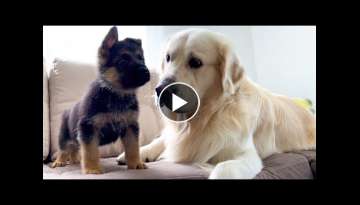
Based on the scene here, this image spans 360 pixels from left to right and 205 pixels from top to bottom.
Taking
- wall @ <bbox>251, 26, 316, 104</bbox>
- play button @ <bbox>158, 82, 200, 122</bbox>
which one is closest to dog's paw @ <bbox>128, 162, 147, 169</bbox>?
play button @ <bbox>158, 82, 200, 122</bbox>

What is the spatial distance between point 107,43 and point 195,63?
0.83 feet

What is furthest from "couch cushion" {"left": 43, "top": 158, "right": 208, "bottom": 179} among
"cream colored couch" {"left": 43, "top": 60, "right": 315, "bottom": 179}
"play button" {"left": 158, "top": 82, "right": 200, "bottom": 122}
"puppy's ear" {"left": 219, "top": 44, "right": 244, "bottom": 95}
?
"puppy's ear" {"left": 219, "top": 44, "right": 244, "bottom": 95}

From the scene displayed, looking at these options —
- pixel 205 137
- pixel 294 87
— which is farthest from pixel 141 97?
pixel 294 87

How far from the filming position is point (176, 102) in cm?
88

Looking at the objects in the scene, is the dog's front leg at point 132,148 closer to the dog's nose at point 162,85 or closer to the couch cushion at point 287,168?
the dog's nose at point 162,85

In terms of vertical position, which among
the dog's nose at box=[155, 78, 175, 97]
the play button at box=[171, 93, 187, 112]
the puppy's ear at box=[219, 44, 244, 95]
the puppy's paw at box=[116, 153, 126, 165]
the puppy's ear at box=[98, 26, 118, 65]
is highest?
the puppy's ear at box=[98, 26, 118, 65]

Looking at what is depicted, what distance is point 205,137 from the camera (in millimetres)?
975

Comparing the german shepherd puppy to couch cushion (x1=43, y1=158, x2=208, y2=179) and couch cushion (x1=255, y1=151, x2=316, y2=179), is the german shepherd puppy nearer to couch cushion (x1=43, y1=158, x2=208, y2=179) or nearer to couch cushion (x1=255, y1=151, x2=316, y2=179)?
couch cushion (x1=43, y1=158, x2=208, y2=179)

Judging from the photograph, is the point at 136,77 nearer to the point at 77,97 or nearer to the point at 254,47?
the point at 77,97

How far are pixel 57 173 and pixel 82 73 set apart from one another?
291mm

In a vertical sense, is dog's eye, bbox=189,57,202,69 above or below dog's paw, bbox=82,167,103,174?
above

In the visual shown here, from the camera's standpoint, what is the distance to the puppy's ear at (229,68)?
0.91 metres

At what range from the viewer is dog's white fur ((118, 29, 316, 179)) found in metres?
0.89
